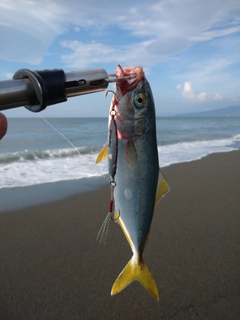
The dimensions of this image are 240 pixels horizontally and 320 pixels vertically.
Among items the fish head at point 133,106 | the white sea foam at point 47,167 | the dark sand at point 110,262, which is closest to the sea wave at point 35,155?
the white sea foam at point 47,167

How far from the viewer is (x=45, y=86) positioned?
134 centimetres

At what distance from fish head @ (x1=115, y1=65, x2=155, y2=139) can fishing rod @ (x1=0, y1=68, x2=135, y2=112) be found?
1.18ft

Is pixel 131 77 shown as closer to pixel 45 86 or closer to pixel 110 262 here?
pixel 45 86

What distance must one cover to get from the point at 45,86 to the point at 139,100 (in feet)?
2.41

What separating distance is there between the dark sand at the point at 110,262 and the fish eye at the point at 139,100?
216 cm

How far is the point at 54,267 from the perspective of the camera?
3584mm

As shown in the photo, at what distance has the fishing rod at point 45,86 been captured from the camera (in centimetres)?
128

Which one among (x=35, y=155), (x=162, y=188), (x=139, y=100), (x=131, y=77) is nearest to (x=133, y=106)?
(x=139, y=100)

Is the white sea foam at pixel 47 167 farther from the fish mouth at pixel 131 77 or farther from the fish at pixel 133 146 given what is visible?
the fish mouth at pixel 131 77

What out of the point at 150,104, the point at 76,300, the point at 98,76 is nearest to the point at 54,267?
the point at 76,300

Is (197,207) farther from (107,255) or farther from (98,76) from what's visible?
(98,76)

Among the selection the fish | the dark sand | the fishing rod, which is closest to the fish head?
the fish

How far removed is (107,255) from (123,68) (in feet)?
8.97

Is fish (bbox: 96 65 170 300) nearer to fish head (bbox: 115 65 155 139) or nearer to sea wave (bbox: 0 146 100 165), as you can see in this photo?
fish head (bbox: 115 65 155 139)
